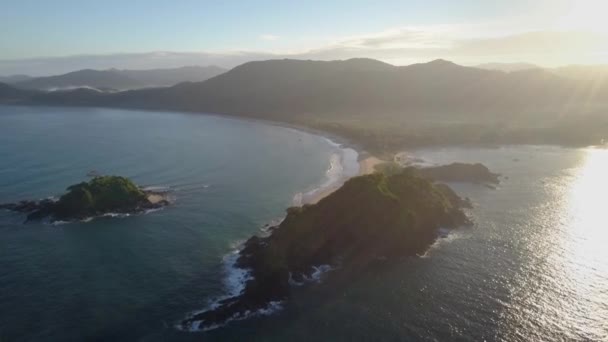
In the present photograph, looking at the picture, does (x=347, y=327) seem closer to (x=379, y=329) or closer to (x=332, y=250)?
(x=379, y=329)

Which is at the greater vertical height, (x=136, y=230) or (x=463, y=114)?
(x=463, y=114)

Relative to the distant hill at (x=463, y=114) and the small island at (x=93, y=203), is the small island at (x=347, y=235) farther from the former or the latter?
the distant hill at (x=463, y=114)

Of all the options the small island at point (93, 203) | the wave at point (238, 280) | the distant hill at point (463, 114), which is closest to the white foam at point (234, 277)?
the wave at point (238, 280)

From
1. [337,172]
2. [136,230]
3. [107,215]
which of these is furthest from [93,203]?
[337,172]

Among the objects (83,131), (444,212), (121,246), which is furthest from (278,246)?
(83,131)

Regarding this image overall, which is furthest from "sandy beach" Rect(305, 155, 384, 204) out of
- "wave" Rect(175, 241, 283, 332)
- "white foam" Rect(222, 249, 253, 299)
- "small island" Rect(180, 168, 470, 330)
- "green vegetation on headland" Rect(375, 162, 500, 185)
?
"wave" Rect(175, 241, 283, 332)

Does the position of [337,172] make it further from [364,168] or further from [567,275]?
[567,275]
